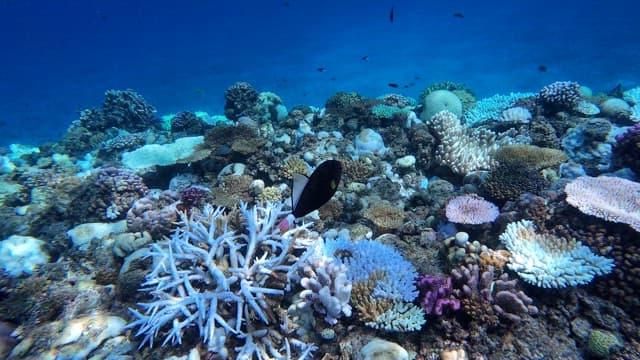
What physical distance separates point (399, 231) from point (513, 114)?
238 inches

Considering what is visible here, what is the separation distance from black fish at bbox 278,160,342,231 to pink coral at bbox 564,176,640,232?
368 cm

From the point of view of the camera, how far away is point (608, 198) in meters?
4.16

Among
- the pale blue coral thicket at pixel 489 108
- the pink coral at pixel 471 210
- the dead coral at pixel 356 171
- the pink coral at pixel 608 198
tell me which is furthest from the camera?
the pale blue coral thicket at pixel 489 108

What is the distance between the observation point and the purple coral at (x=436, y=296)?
3186 mm

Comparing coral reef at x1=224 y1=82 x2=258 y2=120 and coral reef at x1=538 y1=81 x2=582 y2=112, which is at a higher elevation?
coral reef at x1=224 y1=82 x2=258 y2=120

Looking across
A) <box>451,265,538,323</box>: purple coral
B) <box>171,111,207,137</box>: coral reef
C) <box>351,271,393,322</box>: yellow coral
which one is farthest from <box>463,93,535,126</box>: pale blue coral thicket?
<box>171,111,207,137</box>: coral reef

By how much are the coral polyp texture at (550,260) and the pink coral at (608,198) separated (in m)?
0.51

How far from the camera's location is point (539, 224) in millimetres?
4223

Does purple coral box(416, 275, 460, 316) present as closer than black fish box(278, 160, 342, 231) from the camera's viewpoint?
No

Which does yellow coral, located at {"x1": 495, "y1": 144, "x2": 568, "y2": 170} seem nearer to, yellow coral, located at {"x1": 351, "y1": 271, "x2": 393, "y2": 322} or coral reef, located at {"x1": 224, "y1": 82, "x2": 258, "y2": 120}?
yellow coral, located at {"x1": 351, "y1": 271, "x2": 393, "y2": 322}

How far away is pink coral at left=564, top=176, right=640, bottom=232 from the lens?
12.4ft

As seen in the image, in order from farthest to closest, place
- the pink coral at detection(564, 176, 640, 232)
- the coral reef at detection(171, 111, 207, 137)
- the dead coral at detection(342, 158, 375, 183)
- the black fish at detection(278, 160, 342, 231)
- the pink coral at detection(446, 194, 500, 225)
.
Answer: the coral reef at detection(171, 111, 207, 137) < the dead coral at detection(342, 158, 375, 183) < the pink coral at detection(446, 194, 500, 225) < the pink coral at detection(564, 176, 640, 232) < the black fish at detection(278, 160, 342, 231)

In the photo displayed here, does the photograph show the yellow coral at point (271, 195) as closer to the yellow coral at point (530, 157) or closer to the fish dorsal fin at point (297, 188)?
the fish dorsal fin at point (297, 188)

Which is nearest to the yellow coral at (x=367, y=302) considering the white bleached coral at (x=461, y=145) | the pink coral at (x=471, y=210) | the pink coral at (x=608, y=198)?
the pink coral at (x=471, y=210)
